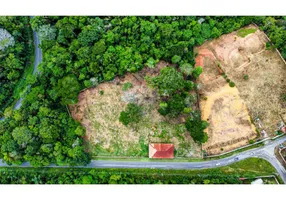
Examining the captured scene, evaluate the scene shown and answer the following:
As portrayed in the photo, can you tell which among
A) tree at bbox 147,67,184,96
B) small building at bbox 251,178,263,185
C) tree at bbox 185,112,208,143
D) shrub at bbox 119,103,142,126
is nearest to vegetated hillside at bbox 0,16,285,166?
tree at bbox 185,112,208,143

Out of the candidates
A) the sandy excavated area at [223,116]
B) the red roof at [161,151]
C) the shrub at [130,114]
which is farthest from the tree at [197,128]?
the shrub at [130,114]

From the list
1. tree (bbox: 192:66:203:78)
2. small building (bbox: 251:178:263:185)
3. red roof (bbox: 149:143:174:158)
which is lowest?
small building (bbox: 251:178:263:185)

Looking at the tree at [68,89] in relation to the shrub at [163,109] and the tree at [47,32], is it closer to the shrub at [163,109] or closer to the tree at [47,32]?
the tree at [47,32]

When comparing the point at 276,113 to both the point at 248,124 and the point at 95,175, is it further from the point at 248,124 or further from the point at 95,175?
the point at 95,175

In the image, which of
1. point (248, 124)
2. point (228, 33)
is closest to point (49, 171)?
point (248, 124)

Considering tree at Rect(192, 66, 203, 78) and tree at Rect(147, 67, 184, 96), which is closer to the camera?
tree at Rect(147, 67, 184, 96)

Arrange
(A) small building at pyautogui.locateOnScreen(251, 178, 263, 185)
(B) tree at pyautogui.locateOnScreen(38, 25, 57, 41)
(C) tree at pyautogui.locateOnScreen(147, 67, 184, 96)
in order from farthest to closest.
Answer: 1. (B) tree at pyautogui.locateOnScreen(38, 25, 57, 41)
2. (A) small building at pyautogui.locateOnScreen(251, 178, 263, 185)
3. (C) tree at pyautogui.locateOnScreen(147, 67, 184, 96)

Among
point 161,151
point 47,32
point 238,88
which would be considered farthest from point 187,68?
point 47,32

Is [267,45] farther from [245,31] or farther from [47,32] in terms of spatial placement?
[47,32]

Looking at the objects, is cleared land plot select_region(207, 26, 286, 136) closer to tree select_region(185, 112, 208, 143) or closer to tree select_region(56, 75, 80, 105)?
tree select_region(185, 112, 208, 143)
